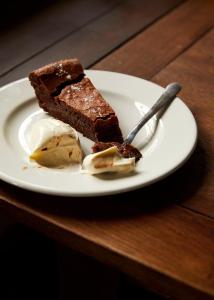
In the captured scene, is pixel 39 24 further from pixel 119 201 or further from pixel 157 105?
pixel 119 201

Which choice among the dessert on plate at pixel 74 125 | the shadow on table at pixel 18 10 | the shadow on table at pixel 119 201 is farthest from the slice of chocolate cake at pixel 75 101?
the shadow on table at pixel 18 10

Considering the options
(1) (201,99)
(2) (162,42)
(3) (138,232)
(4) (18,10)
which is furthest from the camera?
(4) (18,10)

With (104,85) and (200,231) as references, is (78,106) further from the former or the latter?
(200,231)

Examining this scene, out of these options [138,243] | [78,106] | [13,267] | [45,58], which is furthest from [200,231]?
[13,267]

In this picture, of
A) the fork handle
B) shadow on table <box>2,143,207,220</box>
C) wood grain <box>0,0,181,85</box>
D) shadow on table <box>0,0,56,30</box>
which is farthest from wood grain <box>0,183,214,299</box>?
shadow on table <box>0,0,56,30</box>

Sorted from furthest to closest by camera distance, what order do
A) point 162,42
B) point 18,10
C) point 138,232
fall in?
1. point 18,10
2. point 162,42
3. point 138,232

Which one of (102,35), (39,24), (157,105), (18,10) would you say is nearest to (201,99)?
(157,105)

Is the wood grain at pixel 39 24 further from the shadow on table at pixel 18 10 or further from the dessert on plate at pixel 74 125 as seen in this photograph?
the dessert on plate at pixel 74 125

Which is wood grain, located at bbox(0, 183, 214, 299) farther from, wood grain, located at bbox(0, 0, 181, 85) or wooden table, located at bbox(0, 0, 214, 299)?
wood grain, located at bbox(0, 0, 181, 85)
